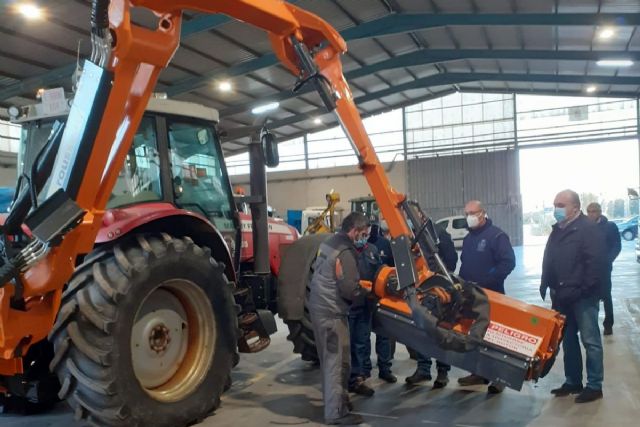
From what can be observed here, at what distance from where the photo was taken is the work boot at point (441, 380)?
4988 millimetres

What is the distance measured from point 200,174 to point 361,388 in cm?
231

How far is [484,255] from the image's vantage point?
16.1ft

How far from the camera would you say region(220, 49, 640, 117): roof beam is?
51.6 ft

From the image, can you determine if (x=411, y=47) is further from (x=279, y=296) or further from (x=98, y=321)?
(x=98, y=321)

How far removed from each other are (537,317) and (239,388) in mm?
2813

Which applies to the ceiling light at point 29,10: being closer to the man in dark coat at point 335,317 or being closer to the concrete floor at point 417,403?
the concrete floor at point 417,403

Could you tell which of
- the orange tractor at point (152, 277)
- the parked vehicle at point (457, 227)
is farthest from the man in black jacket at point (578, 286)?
the parked vehicle at point (457, 227)

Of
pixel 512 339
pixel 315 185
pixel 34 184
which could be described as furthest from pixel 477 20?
pixel 315 185

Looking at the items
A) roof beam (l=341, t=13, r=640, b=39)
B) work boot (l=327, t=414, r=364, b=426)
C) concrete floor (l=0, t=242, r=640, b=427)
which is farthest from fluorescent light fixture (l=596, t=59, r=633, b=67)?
work boot (l=327, t=414, r=364, b=426)

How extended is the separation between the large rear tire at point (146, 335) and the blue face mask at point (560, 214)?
2786 millimetres

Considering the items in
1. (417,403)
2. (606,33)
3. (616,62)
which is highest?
(606,33)

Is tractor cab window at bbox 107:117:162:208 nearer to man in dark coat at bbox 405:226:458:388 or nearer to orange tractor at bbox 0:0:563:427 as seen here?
orange tractor at bbox 0:0:563:427

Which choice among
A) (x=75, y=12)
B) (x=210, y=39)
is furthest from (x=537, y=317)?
(x=210, y=39)

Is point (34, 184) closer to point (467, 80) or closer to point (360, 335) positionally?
point (360, 335)
